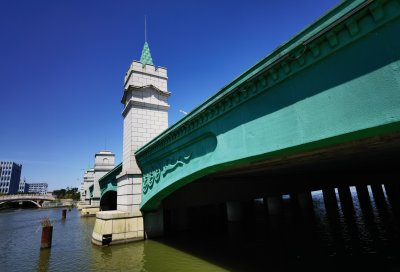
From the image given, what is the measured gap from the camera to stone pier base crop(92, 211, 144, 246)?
1403 centimetres

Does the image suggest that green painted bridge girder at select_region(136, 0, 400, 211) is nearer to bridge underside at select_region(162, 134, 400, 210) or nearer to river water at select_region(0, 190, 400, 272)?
river water at select_region(0, 190, 400, 272)

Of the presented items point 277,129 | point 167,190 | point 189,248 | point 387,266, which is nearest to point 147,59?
point 167,190

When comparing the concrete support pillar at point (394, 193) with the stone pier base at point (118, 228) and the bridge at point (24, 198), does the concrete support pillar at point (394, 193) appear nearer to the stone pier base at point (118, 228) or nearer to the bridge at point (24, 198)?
the stone pier base at point (118, 228)

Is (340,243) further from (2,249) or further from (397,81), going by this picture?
(2,249)

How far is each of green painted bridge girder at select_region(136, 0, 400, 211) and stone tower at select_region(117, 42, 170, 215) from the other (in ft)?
27.8

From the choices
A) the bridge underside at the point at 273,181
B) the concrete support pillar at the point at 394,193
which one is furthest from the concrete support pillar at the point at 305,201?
the concrete support pillar at the point at 394,193

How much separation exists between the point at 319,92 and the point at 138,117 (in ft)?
44.4

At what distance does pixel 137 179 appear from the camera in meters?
15.6

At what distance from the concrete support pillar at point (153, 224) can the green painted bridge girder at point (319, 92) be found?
8.74 metres

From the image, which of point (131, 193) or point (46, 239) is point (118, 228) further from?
point (46, 239)

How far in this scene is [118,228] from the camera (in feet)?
46.9

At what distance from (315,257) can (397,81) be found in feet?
28.9

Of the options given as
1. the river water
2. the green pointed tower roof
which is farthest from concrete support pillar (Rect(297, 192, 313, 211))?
the green pointed tower roof

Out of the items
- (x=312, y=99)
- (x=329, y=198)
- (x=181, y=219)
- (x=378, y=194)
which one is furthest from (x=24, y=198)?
(x=312, y=99)
